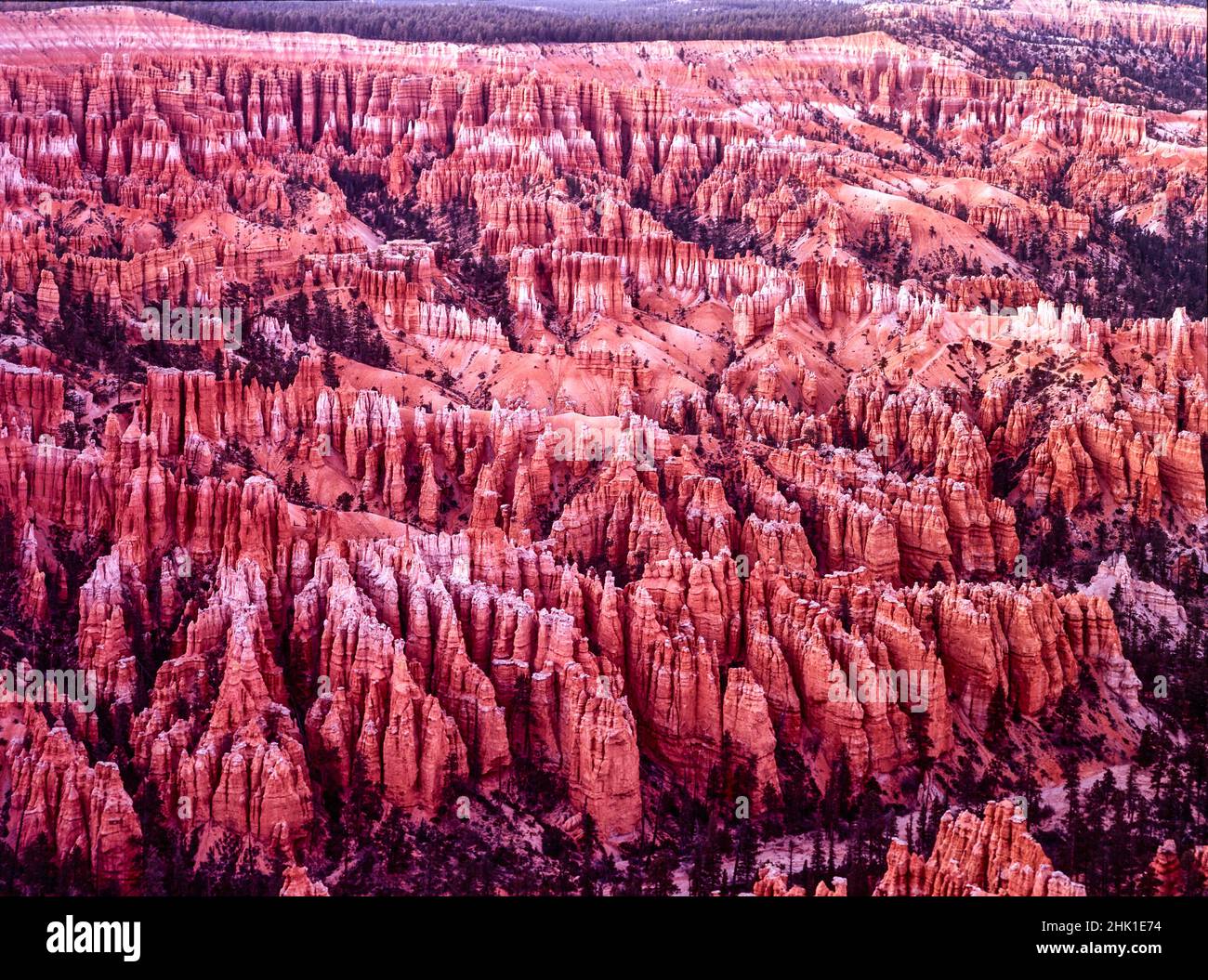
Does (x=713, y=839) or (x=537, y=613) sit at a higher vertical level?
(x=537, y=613)

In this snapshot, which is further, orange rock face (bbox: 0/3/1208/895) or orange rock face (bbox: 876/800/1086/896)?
orange rock face (bbox: 0/3/1208/895)

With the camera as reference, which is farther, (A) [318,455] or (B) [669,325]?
(B) [669,325]

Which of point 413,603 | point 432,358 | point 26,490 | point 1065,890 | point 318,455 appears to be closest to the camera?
point 1065,890

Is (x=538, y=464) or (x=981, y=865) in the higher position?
(x=538, y=464)

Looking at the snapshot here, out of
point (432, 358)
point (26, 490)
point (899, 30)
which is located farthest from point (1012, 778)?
point (899, 30)

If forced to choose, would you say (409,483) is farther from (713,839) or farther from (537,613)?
(713,839)

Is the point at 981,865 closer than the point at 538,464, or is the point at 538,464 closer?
the point at 981,865

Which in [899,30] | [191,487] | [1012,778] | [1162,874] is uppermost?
[899,30]

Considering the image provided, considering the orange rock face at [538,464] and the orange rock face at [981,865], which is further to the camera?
the orange rock face at [538,464]
